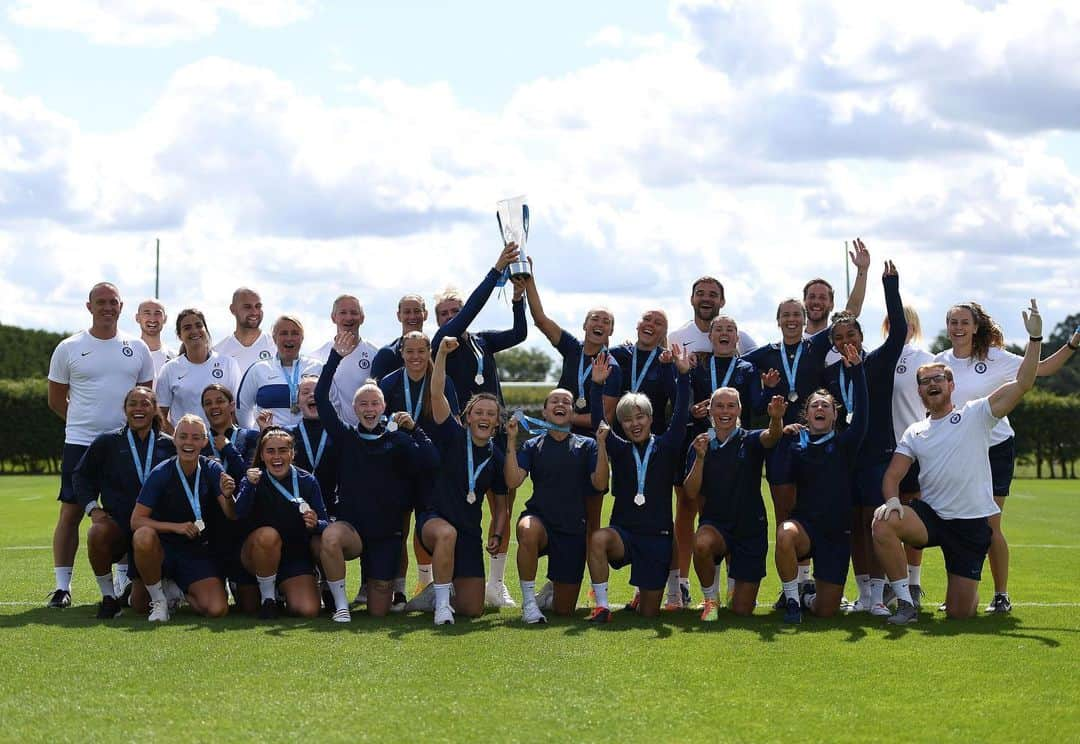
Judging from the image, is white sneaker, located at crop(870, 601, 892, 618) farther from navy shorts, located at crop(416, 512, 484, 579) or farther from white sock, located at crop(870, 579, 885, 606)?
navy shorts, located at crop(416, 512, 484, 579)

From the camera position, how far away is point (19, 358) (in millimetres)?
39594

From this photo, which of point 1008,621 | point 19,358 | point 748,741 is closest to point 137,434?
point 748,741

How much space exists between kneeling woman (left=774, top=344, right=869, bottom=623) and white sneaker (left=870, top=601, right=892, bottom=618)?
26 cm

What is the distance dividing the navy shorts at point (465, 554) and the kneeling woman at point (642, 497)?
71 cm

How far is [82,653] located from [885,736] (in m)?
3.93

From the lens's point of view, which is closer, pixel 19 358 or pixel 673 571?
pixel 673 571

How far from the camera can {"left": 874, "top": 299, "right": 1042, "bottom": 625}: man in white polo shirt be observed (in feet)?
24.6

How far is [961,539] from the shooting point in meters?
7.57

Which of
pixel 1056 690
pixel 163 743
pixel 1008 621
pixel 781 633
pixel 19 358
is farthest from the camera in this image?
pixel 19 358

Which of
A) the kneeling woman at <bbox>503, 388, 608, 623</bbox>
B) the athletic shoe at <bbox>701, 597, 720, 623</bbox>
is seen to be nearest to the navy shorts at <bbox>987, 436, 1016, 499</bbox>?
the athletic shoe at <bbox>701, 597, 720, 623</bbox>

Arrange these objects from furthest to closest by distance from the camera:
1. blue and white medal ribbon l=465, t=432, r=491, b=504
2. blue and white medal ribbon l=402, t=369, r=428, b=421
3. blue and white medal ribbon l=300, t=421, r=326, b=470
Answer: blue and white medal ribbon l=300, t=421, r=326, b=470 → blue and white medal ribbon l=402, t=369, r=428, b=421 → blue and white medal ribbon l=465, t=432, r=491, b=504

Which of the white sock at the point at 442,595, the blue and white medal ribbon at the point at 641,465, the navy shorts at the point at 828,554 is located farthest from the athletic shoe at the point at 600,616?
the navy shorts at the point at 828,554

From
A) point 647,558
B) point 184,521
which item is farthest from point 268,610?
point 647,558

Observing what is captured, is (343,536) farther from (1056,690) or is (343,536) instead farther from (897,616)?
(1056,690)
